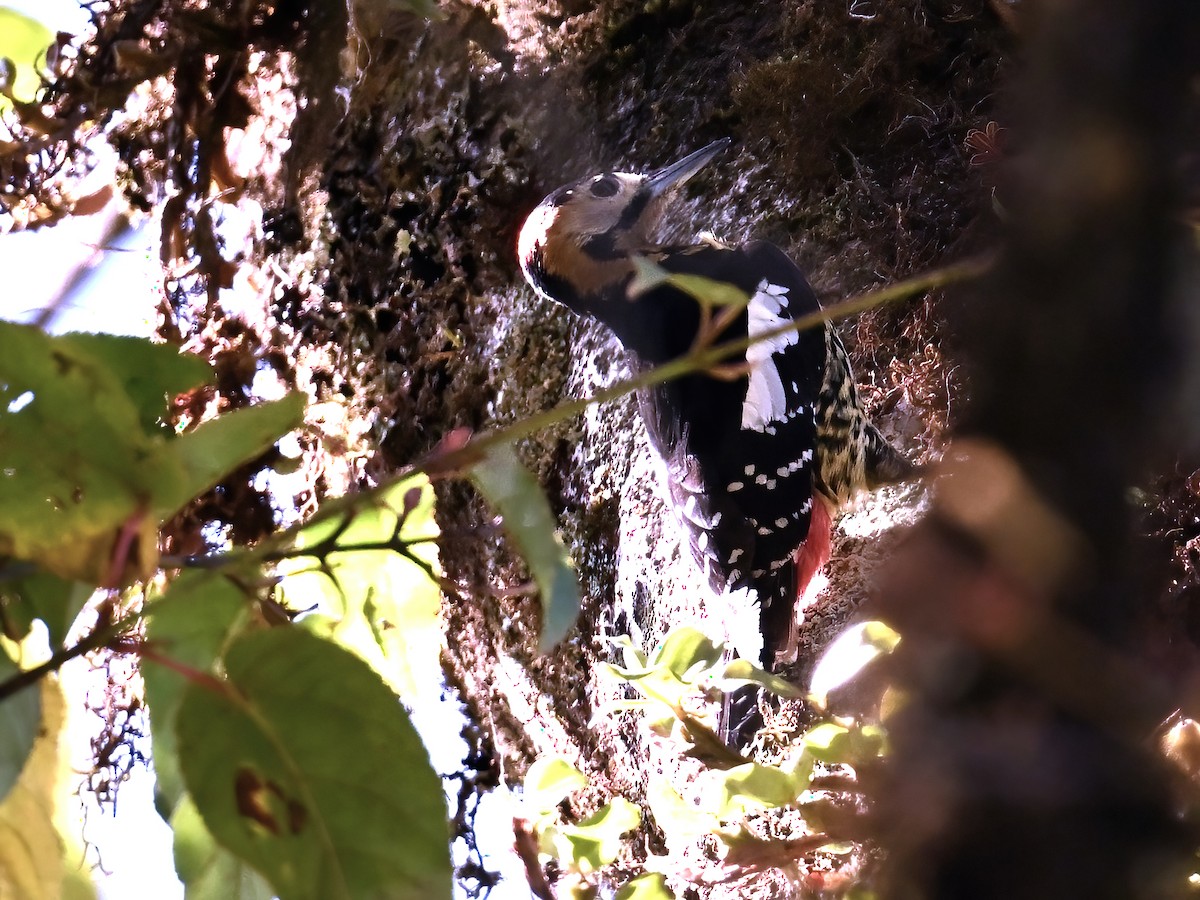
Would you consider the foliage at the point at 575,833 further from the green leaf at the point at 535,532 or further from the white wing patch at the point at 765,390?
the white wing patch at the point at 765,390

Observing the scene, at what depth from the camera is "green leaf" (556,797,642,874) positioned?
22.6 inches

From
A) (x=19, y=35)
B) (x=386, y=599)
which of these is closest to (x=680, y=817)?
(x=386, y=599)

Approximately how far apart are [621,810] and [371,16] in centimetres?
91

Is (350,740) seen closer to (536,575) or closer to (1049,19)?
(536,575)

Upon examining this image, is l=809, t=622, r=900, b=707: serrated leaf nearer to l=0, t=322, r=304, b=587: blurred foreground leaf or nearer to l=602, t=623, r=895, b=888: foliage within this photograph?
l=602, t=623, r=895, b=888: foliage

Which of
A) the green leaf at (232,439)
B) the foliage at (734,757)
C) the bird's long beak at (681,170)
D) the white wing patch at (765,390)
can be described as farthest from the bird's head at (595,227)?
the green leaf at (232,439)

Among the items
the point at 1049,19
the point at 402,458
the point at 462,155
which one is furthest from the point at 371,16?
the point at 1049,19

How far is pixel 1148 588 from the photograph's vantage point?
0.59ft

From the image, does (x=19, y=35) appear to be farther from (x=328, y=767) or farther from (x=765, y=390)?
(x=765, y=390)

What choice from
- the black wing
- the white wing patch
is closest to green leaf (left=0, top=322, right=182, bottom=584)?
the black wing

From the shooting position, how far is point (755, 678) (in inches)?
21.6

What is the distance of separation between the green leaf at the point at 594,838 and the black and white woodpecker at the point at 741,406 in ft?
2.19

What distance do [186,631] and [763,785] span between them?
0.29 metres

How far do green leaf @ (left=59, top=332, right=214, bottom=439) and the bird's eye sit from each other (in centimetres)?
114
